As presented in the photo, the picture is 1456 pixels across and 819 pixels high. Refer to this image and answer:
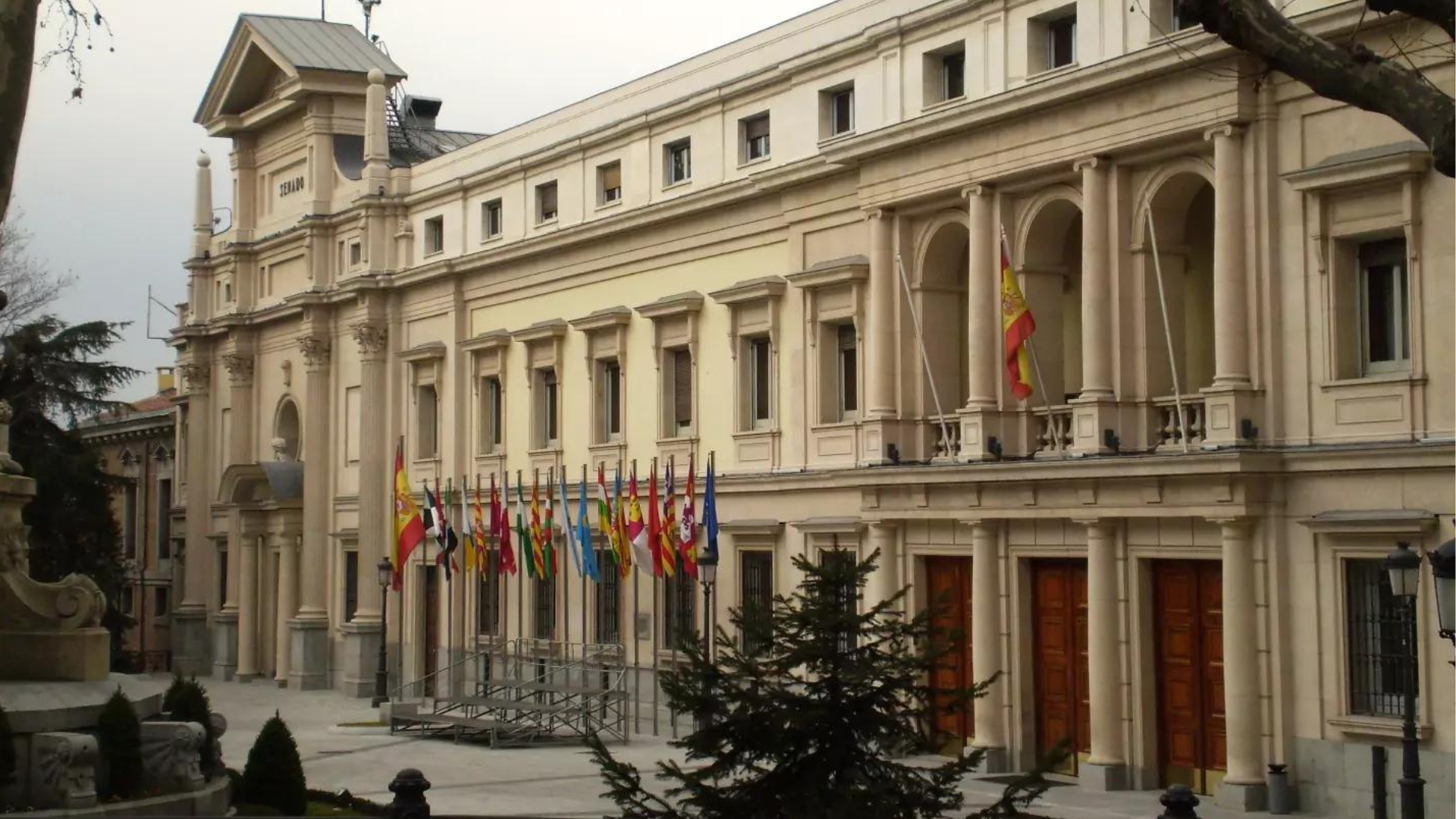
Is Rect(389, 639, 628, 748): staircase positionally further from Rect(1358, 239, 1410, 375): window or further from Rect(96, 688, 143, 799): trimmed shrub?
Rect(96, 688, 143, 799): trimmed shrub

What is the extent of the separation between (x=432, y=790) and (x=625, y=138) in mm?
16368

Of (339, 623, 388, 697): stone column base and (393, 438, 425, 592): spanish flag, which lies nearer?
(393, 438, 425, 592): spanish flag

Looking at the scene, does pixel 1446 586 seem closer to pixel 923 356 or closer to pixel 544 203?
pixel 923 356

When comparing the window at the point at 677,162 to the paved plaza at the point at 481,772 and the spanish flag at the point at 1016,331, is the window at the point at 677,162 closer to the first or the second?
the paved plaza at the point at 481,772

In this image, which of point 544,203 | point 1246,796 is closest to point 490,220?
point 544,203

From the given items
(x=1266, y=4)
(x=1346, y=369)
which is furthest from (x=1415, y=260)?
(x=1266, y=4)

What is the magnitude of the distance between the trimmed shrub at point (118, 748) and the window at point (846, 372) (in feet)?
57.0

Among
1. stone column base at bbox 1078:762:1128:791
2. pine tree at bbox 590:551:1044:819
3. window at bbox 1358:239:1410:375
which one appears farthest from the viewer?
stone column base at bbox 1078:762:1128:791

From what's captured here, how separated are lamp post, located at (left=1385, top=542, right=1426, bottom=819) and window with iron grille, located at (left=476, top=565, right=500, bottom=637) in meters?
25.9

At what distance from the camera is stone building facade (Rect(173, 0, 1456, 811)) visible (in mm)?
25953

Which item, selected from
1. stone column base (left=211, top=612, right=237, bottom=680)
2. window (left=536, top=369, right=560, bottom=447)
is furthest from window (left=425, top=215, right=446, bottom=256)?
stone column base (left=211, top=612, right=237, bottom=680)

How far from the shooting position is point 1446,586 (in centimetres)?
1789

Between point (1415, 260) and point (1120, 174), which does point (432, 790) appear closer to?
point (1120, 174)

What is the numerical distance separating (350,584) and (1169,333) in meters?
29.0
